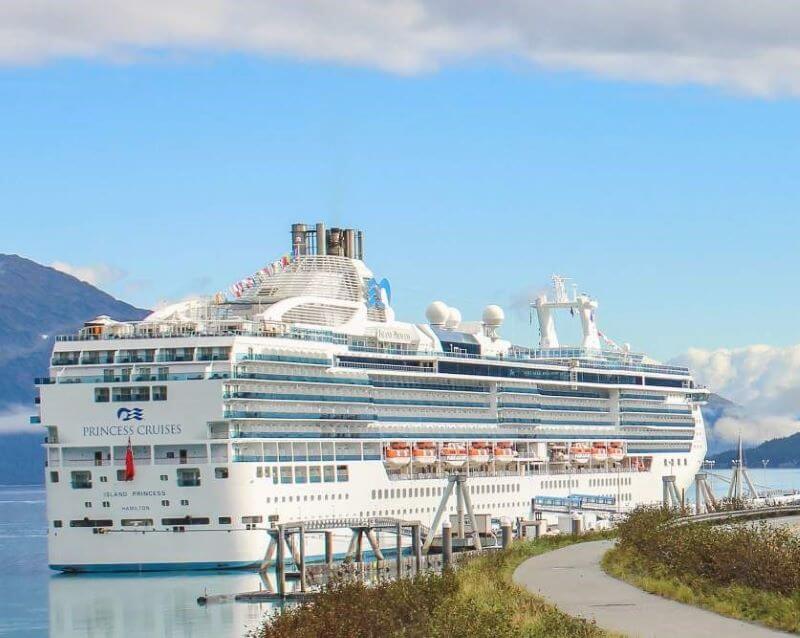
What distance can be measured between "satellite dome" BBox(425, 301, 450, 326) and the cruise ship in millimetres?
134

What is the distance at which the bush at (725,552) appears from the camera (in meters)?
32.7

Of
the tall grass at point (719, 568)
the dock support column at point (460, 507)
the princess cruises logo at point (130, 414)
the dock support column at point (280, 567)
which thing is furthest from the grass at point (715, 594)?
the dock support column at point (460, 507)

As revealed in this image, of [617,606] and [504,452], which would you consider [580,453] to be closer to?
[504,452]

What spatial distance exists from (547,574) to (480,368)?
58834 mm

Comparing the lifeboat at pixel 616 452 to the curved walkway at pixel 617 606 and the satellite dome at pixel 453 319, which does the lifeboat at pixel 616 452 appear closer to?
the satellite dome at pixel 453 319

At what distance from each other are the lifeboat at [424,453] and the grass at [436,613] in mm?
49073

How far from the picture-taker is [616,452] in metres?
110

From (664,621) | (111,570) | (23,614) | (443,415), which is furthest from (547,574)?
(443,415)

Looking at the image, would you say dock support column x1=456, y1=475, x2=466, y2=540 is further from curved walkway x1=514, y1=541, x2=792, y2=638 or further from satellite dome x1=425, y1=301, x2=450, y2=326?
curved walkway x1=514, y1=541, x2=792, y2=638

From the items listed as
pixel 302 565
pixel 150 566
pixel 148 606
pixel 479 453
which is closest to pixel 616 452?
pixel 479 453

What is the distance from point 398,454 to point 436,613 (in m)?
56.1

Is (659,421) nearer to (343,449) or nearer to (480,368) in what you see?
(480,368)

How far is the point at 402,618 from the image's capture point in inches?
1296

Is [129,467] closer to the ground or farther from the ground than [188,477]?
farther from the ground
